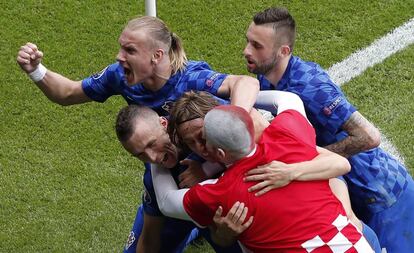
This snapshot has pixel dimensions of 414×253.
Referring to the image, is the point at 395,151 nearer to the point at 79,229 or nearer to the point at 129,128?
the point at 79,229

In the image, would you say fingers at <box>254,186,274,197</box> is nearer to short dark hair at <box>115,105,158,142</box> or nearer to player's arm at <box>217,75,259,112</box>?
player's arm at <box>217,75,259,112</box>

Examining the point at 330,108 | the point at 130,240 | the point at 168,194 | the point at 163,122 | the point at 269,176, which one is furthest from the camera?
the point at 130,240

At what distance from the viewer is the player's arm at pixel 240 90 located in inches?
191

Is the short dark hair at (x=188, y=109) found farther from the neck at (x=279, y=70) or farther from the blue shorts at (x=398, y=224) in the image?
the blue shorts at (x=398, y=224)

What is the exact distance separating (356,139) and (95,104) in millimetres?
3120

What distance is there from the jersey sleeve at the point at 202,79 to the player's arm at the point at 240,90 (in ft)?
0.11

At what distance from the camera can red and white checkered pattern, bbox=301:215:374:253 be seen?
438cm

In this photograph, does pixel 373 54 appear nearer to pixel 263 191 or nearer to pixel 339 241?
pixel 339 241

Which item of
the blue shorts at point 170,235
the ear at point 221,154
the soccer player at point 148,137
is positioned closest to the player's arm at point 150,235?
the blue shorts at point 170,235

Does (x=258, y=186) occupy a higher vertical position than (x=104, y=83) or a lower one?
higher

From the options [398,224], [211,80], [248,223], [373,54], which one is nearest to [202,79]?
[211,80]

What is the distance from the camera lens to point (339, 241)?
14.5 ft

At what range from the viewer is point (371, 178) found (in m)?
5.42

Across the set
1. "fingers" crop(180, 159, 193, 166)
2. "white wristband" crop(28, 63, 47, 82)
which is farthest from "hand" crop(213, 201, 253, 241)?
"white wristband" crop(28, 63, 47, 82)
